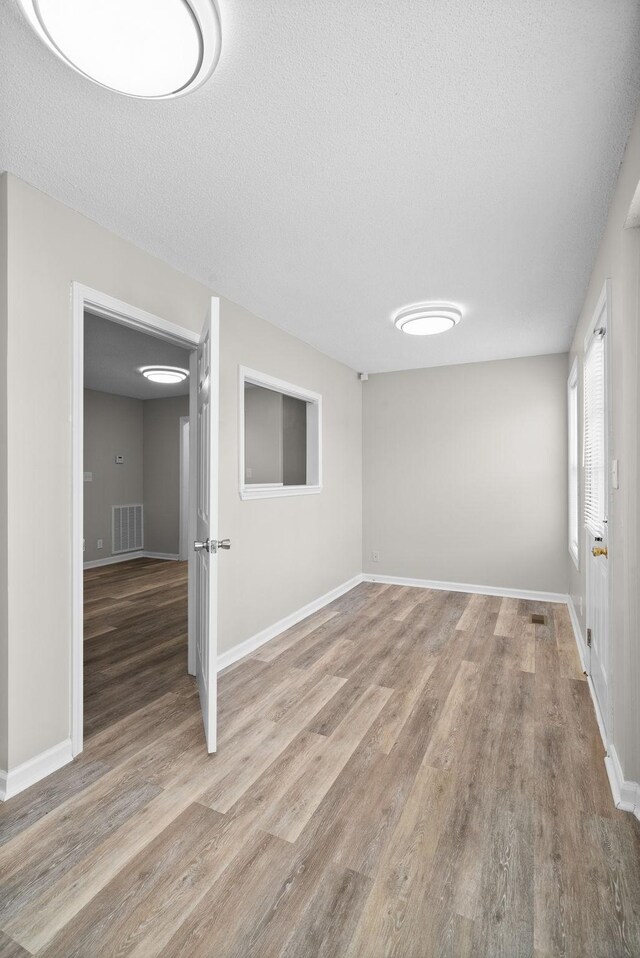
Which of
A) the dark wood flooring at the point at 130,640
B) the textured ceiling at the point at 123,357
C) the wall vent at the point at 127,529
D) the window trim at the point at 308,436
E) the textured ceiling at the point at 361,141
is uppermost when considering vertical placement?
the textured ceiling at the point at 123,357

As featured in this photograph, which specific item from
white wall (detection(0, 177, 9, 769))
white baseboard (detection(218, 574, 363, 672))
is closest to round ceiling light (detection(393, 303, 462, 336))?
white wall (detection(0, 177, 9, 769))

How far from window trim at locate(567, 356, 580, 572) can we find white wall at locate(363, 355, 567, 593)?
17 cm

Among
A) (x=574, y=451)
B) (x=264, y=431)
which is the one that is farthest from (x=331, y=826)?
(x=264, y=431)

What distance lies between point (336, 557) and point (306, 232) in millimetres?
3324

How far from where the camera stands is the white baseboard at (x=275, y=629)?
3207mm

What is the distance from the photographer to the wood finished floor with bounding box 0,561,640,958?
52.4 inches

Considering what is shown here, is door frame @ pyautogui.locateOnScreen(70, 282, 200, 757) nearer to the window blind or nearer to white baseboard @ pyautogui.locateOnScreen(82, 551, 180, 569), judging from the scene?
the window blind

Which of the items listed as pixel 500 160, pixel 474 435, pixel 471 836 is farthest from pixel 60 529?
pixel 474 435

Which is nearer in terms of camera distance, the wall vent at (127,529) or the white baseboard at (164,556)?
the wall vent at (127,529)

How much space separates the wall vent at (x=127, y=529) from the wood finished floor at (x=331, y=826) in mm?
4356

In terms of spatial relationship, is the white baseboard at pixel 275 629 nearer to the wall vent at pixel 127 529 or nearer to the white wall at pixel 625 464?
the white wall at pixel 625 464

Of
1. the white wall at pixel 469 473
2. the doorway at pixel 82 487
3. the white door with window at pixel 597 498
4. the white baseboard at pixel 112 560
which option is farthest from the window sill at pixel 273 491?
the white baseboard at pixel 112 560

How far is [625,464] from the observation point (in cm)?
184

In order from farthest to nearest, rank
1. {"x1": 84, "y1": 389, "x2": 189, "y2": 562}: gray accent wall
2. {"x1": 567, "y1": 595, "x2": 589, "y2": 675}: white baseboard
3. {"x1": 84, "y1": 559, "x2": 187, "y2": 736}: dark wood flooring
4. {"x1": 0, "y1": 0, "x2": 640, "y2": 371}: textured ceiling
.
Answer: {"x1": 84, "y1": 389, "x2": 189, "y2": 562}: gray accent wall
{"x1": 567, "y1": 595, "x2": 589, "y2": 675}: white baseboard
{"x1": 84, "y1": 559, "x2": 187, "y2": 736}: dark wood flooring
{"x1": 0, "y1": 0, "x2": 640, "y2": 371}: textured ceiling
